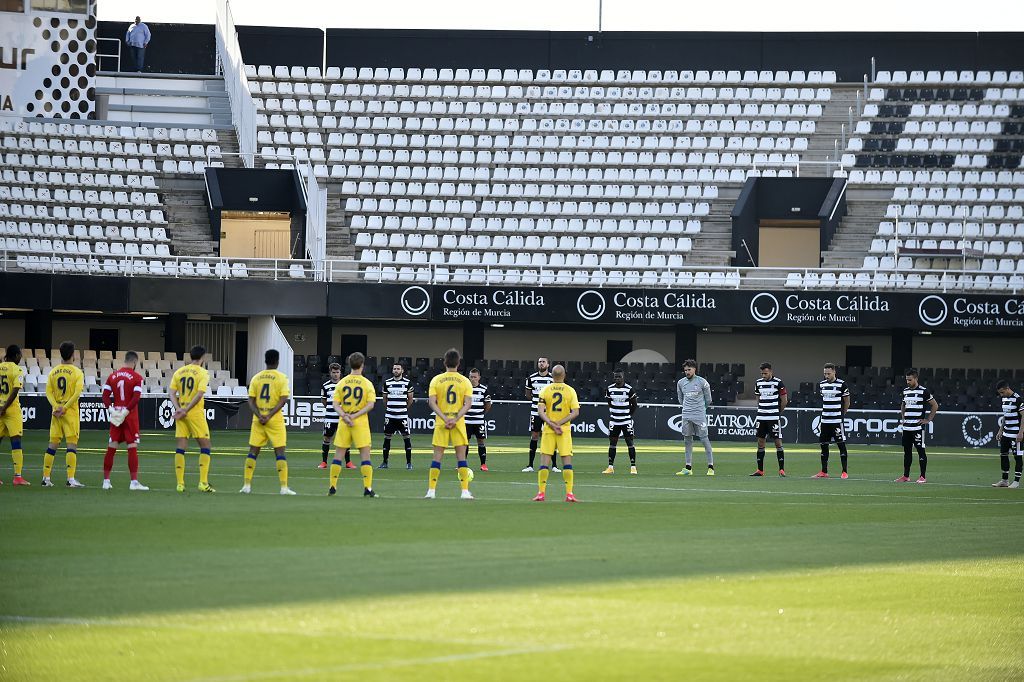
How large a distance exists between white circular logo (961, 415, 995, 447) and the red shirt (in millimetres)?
28216

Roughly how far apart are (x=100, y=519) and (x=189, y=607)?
18.5ft

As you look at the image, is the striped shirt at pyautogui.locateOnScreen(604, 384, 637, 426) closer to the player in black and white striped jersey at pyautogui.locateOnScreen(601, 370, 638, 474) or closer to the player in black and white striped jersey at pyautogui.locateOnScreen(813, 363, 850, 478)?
the player in black and white striped jersey at pyautogui.locateOnScreen(601, 370, 638, 474)

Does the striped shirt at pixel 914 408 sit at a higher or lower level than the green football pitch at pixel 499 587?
higher

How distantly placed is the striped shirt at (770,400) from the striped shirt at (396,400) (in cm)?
673

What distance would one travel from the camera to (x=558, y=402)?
59.1 feet

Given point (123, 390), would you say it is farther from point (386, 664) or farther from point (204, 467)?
point (386, 664)

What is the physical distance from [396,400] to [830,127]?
30466mm

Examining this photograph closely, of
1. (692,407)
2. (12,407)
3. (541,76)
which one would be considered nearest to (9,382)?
(12,407)

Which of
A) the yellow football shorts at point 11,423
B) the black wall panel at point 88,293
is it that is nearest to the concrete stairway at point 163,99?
the black wall panel at point 88,293

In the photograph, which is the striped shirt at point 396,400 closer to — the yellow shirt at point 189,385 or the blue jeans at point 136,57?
the yellow shirt at point 189,385

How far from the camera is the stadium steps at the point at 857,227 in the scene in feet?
151

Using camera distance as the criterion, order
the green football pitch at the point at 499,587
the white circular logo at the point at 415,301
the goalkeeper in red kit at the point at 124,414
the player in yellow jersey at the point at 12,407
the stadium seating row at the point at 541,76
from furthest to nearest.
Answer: the stadium seating row at the point at 541,76
the white circular logo at the point at 415,301
the player in yellow jersey at the point at 12,407
the goalkeeper in red kit at the point at 124,414
the green football pitch at the point at 499,587

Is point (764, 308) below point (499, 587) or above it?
above

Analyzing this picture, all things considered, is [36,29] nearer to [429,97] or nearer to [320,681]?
[429,97]
